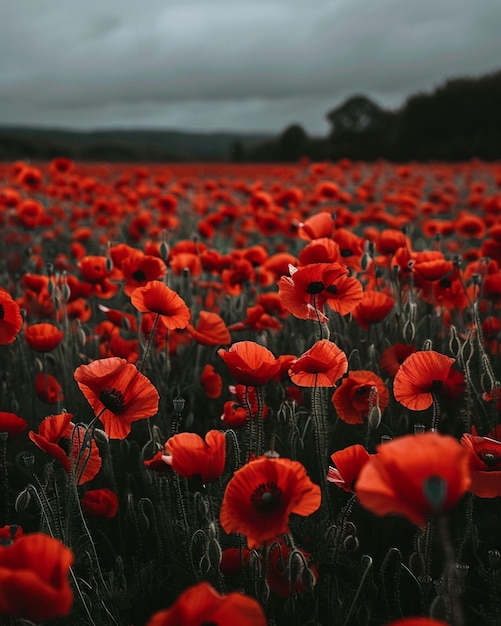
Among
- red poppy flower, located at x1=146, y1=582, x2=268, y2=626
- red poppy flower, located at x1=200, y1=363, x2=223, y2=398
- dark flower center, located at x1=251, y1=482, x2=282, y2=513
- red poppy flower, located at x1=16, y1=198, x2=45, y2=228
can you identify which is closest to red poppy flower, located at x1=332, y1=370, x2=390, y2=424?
red poppy flower, located at x1=200, y1=363, x2=223, y2=398

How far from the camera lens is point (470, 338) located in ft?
6.52

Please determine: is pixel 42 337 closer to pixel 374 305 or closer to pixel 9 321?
pixel 9 321

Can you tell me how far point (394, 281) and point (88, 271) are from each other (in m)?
1.27

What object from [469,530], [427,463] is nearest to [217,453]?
[427,463]

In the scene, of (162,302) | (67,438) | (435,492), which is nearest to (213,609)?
(435,492)

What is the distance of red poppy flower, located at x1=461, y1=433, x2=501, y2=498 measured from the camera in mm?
1387

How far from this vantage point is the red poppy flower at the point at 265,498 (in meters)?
1.15

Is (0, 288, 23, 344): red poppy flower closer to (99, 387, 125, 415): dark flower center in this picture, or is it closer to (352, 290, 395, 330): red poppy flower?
(99, 387, 125, 415): dark flower center

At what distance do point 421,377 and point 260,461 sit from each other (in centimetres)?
64

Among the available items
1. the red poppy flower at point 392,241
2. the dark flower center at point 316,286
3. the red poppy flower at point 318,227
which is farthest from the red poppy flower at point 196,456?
the red poppy flower at point 392,241

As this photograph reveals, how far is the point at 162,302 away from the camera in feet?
6.37

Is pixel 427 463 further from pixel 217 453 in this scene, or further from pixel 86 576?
pixel 86 576

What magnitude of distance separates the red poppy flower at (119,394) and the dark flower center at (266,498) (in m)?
0.44

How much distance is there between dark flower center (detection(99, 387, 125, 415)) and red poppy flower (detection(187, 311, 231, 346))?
0.75 metres
